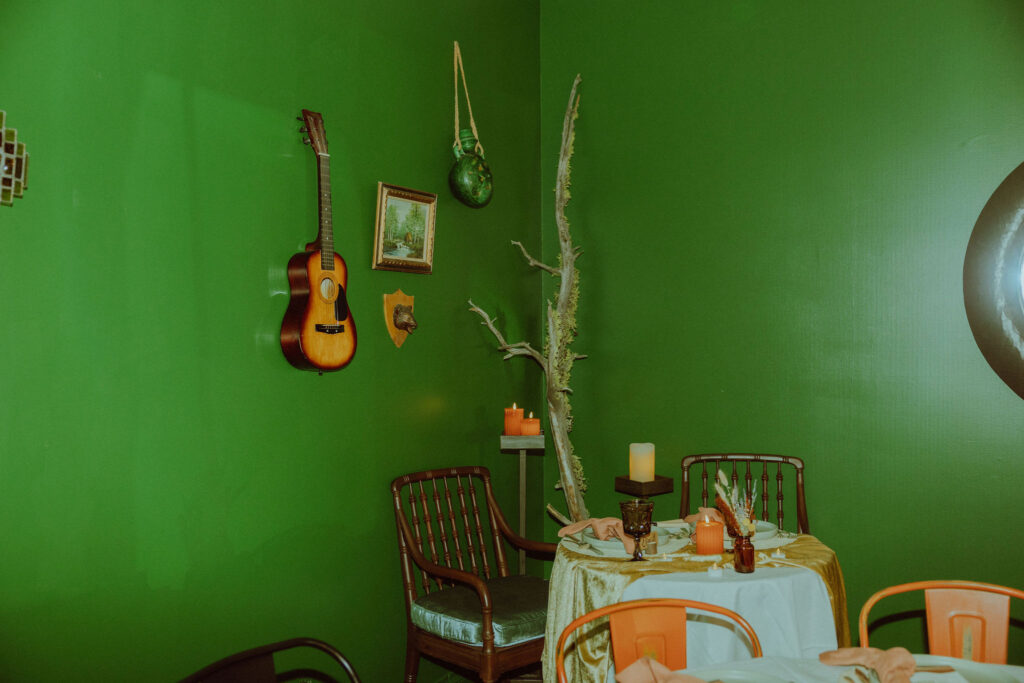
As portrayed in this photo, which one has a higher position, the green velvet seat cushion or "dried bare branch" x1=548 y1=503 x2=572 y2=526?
"dried bare branch" x1=548 y1=503 x2=572 y2=526

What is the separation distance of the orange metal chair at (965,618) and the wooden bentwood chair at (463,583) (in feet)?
3.75

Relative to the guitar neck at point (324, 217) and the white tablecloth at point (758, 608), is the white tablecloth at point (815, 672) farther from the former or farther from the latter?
the guitar neck at point (324, 217)

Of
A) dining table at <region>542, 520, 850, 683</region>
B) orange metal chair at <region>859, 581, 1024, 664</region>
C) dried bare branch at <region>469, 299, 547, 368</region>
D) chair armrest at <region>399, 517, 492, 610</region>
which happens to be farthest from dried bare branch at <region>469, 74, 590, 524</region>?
orange metal chair at <region>859, 581, 1024, 664</region>

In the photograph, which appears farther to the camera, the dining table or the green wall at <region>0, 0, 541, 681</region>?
the dining table

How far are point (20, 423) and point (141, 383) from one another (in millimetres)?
309

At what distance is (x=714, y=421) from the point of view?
10.7ft

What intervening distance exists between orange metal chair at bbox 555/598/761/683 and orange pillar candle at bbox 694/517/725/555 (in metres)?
0.51

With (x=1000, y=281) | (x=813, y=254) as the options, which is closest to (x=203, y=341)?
(x=813, y=254)

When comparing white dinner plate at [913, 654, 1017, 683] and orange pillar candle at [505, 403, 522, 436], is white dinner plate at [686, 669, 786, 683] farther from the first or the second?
orange pillar candle at [505, 403, 522, 436]

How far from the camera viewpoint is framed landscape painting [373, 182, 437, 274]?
8.93 ft

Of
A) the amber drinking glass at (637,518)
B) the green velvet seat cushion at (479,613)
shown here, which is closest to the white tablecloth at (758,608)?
the amber drinking glass at (637,518)

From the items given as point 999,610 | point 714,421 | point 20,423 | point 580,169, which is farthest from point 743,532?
point 580,169

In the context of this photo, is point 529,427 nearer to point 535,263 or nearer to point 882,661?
point 535,263

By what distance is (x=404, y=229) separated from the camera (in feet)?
9.26
